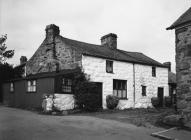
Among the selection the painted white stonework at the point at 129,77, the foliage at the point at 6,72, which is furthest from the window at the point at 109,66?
the foliage at the point at 6,72

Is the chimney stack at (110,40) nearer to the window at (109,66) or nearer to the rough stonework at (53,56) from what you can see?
the window at (109,66)

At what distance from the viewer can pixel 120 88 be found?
25.9 meters

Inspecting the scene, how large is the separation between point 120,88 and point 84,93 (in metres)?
5.27

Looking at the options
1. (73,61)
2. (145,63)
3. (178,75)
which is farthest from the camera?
(145,63)

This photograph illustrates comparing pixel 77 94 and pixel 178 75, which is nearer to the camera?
pixel 178 75

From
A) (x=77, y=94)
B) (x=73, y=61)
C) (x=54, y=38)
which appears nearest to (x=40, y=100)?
(x=77, y=94)

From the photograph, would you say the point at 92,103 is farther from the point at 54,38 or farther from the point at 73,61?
the point at 54,38

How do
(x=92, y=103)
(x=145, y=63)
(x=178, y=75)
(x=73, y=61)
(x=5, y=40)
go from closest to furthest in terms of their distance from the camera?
(x=178, y=75) < (x=92, y=103) < (x=73, y=61) < (x=145, y=63) < (x=5, y=40)

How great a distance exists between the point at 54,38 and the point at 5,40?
10.3 m

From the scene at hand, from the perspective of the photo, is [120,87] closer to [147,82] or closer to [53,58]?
[147,82]

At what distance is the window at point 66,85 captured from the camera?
71.2ft

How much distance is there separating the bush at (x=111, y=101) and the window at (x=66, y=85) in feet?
12.9

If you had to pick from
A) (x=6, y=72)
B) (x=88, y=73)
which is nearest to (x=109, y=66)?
(x=88, y=73)

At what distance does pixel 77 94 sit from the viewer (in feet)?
72.2
